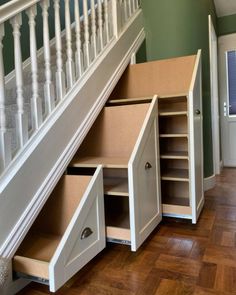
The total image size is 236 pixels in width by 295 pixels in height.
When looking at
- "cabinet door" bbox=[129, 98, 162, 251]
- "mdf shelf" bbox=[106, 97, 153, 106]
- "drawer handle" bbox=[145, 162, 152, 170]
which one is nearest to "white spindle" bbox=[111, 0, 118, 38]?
"mdf shelf" bbox=[106, 97, 153, 106]

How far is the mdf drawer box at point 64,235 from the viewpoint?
3.95ft

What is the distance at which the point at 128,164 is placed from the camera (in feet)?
5.07

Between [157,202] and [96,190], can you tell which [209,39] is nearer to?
[157,202]

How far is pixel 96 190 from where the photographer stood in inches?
58.7

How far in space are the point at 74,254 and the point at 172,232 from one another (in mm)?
951

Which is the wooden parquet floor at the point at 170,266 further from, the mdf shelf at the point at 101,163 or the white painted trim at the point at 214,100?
the white painted trim at the point at 214,100

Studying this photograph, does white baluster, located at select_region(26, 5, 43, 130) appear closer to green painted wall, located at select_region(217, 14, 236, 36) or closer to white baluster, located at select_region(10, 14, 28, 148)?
white baluster, located at select_region(10, 14, 28, 148)

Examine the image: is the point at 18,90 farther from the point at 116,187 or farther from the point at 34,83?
the point at 116,187

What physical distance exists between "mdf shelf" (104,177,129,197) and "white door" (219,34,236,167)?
2.76 metres

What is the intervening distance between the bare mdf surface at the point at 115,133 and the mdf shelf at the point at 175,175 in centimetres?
38

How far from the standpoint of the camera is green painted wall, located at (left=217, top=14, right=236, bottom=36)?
13.0ft

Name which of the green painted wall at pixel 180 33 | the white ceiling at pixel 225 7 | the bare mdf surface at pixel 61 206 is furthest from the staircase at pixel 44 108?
the white ceiling at pixel 225 7

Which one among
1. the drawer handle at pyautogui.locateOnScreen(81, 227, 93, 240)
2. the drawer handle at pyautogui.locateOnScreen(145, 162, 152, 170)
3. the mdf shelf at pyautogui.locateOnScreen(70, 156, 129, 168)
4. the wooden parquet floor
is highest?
the mdf shelf at pyautogui.locateOnScreen(70, 156, 129, 168)

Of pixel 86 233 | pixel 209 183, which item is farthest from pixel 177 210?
pixel 209 183
